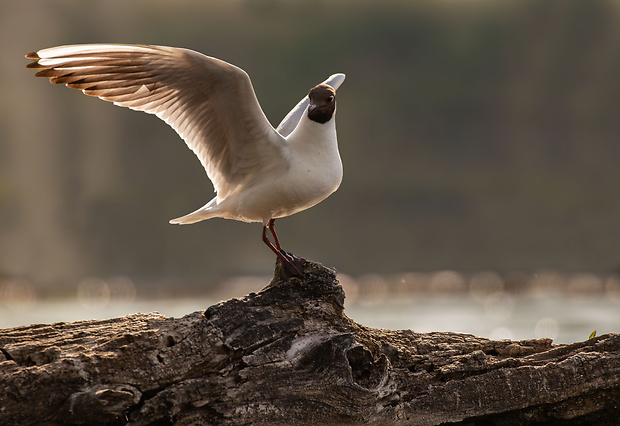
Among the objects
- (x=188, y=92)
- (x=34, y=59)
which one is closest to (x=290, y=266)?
(x=188, y=92)

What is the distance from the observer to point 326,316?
4.33 metres

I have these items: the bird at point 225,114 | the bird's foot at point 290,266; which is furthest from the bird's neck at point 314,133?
the bird's foot at point 290,266


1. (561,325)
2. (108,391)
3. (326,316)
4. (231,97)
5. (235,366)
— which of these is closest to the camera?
(108,391)

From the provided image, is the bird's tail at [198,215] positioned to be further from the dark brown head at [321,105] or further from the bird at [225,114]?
the dark brown head at [321,105]

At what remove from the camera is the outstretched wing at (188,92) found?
4.87 metres

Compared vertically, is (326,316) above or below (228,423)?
above

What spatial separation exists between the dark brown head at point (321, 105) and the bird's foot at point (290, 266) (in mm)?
1166

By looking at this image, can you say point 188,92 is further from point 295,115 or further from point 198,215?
point 295,115

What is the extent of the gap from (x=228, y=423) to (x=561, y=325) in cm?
2017

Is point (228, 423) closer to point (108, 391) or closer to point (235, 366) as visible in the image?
point (235, 366)

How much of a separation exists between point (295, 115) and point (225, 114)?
132 centimetres

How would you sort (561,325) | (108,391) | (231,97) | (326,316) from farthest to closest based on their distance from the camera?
1. (561,325)
2. (231,97)
3. (326,316)
4. (108,391)

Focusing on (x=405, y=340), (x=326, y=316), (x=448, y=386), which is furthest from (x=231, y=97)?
(x=448, y=386)

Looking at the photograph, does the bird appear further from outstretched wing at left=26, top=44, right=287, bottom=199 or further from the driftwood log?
the driftwood log
